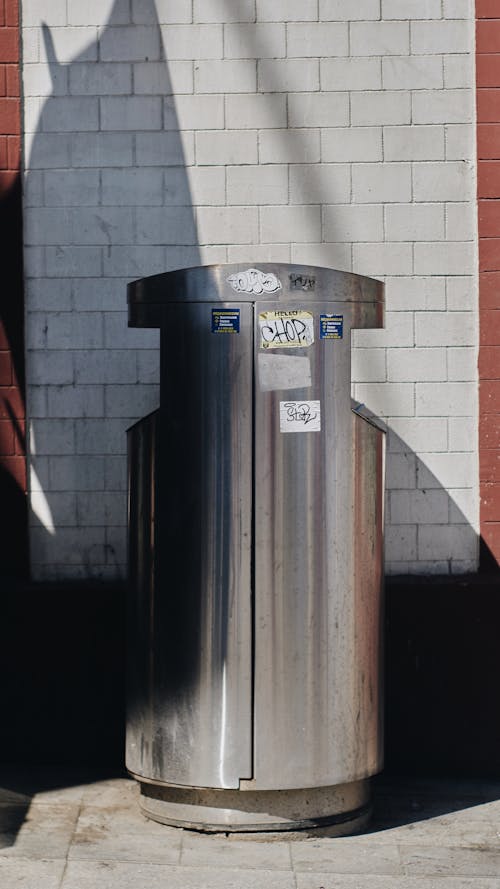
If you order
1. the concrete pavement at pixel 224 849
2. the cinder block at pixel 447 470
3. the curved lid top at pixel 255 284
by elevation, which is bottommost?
the concrete pavement at pixel 224 849

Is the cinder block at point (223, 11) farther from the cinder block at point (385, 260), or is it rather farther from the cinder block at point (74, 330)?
the cinder block at point (74, 330)

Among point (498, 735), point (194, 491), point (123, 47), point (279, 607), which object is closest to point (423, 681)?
point (498, 735)

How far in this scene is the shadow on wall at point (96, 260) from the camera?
20.2 ft

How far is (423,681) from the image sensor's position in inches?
243

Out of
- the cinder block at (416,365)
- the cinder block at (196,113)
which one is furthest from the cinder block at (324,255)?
the cinder block at (196,113)

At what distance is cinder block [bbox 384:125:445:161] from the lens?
6.14 meters

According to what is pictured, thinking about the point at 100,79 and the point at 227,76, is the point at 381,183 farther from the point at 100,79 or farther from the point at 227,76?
the point at 100,79

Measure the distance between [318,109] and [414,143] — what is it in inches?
19.8

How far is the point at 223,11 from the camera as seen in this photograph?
6105mm

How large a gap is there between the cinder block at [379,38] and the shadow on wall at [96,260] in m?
0.95

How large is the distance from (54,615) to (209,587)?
133cm

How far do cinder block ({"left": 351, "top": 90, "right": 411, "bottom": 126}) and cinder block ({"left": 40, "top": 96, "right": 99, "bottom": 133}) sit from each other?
1.28m

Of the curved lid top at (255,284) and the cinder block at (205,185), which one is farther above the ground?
the cinder block at (205,185)

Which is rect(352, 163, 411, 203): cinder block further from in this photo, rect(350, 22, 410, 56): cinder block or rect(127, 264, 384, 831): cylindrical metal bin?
rect(127, 264, 384, 831): cylindrical metal bin
